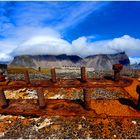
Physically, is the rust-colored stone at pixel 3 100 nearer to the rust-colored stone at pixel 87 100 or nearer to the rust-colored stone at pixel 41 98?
the rust-colored stone at pixel 41 98

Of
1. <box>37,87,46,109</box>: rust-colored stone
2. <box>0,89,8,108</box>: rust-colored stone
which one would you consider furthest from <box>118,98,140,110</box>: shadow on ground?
<box>0,89,8,108</box>: rust-colored stone

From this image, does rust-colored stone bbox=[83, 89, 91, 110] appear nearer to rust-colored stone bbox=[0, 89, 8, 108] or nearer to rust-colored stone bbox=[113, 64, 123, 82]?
rust-colored stone bbox=[113, 64, 123, 82]

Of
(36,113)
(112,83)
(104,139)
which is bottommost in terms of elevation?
(104,139)

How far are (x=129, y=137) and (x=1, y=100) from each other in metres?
4.76

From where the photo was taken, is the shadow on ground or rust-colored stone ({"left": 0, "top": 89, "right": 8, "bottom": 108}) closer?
the shadow on ground

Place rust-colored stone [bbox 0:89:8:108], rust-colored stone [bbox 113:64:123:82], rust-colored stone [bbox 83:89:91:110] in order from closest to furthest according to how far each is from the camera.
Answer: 1. rust-colored stone [bbox 83:89:91:110]
2. rust-colored stone [bbox 113:64:123:82]
3. rust-colored stone [bbox 0:89:8:108]

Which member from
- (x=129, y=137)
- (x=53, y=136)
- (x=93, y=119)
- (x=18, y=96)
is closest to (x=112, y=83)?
(x=93, y=119)

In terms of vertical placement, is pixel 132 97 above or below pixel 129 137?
above

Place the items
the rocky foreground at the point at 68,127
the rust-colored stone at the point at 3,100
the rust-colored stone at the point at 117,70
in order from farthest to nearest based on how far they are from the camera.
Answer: the rust-colored stone at the point at 3,100 → the rust-colored stone at the point at 117,70 → the rocky foreground at the point at 68,127

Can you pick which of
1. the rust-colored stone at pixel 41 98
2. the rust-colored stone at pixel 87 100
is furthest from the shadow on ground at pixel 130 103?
the rust-colored stone at pixel 41 98

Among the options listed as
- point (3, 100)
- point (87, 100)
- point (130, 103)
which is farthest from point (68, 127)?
point (3, 100)

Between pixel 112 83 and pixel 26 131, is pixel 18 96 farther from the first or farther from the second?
pixel 112 83

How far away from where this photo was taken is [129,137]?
6445 mm

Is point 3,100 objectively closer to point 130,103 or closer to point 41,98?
point 41,98
